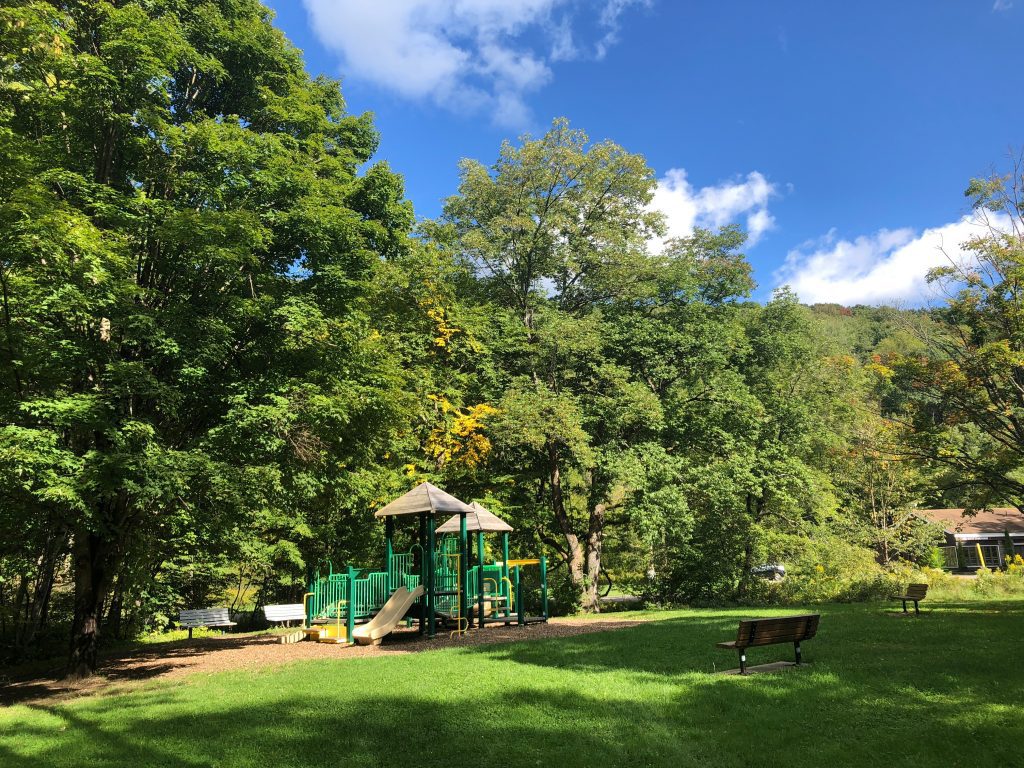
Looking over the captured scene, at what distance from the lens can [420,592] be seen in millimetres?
14211

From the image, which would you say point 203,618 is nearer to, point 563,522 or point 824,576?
point 563,522

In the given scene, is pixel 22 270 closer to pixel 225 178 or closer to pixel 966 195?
pixel 225 178

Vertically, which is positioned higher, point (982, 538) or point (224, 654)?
point (224, 654)

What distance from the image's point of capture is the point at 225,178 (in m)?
11.2

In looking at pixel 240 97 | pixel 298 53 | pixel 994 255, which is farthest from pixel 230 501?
pixel 994 255

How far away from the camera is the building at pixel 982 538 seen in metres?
39.2

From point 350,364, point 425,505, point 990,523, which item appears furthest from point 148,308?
point 990,523

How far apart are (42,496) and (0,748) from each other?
10.2ft

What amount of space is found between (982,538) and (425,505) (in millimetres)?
42130

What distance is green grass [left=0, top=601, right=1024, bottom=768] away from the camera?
493 centimetres

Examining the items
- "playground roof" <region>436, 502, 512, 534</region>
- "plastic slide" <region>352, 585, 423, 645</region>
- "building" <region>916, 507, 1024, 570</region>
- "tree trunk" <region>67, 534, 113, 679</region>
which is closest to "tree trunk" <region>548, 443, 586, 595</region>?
"playground roof" <region>436, 502, 512, 534</region>

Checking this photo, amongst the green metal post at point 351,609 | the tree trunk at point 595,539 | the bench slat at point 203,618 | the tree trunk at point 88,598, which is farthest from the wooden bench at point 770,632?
the bench slat at point 203,618

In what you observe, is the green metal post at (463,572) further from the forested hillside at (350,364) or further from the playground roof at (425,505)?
the forested hillside at (350,364)

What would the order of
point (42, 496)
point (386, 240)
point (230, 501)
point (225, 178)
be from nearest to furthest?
point (42, 496)
point (230, 501)
point (225, 178)
point (386, 240)
